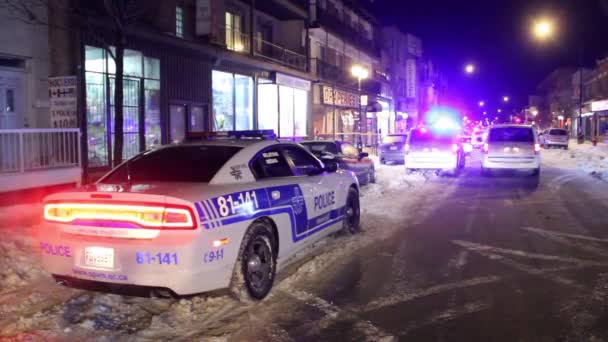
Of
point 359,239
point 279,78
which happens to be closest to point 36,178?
point 359,239

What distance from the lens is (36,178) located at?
1080cm

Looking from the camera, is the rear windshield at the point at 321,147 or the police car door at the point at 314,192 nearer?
the police car door at the point at 314,192

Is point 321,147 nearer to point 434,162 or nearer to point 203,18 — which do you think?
point 434,162

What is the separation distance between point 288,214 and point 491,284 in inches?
94.6

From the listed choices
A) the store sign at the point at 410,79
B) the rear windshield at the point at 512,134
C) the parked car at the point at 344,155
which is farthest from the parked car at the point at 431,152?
the store sign at the point at 410,79

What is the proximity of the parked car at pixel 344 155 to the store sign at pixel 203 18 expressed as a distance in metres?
6.40

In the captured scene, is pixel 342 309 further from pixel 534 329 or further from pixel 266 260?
pixel 534 329

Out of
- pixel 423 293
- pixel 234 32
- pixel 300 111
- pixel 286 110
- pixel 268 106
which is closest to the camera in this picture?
pixel 423 293

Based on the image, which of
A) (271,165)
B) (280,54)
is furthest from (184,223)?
(280,54)

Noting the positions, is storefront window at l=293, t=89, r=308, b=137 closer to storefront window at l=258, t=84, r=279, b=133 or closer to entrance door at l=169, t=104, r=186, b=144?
storefront window at l=258, t=84, r=279, b=133

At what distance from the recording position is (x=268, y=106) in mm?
25672

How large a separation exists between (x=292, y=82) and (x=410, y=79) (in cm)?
3594

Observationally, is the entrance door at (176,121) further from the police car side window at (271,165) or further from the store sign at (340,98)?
the store sign at (340,98)

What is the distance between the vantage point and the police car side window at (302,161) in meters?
7.39
